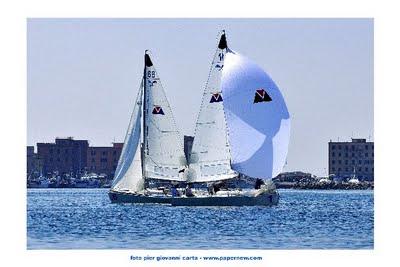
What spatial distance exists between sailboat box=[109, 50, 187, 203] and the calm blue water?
2.83 meters

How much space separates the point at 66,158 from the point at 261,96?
37360 millimetres

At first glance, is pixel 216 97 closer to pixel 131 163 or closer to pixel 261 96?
pixel 261 96

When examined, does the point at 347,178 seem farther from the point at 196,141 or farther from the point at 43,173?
the point at 196,141

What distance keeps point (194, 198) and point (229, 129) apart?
3.83 metres

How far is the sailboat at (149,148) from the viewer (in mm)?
A: 53062

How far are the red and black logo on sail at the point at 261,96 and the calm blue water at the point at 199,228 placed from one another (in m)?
4.13

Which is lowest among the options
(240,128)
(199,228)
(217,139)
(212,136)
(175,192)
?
(199,228)

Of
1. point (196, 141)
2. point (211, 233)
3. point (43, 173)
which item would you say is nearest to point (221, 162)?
point (196, 141)

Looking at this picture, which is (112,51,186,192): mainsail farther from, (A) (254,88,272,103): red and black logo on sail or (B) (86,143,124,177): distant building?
(B) (86,143,124,177): distant building

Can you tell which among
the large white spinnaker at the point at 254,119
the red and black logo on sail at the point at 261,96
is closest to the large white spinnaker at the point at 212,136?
the large white spinnaker at the point at 254,119

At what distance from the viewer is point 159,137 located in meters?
53.8
